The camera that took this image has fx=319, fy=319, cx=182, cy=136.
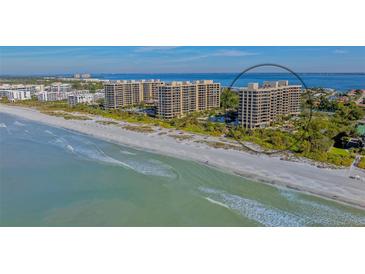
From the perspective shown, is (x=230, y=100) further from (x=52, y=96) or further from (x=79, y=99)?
(x=52, y=96)

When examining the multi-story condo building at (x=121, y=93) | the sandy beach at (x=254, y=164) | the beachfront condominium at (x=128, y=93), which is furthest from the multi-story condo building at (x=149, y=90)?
the sandy beach at (x=254, y=164)

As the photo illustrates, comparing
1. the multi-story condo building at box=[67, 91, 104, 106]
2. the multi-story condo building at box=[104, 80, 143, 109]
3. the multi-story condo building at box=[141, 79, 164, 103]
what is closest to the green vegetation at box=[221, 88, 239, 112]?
the multi-story condo building at box=[141, 79, 164, 103]

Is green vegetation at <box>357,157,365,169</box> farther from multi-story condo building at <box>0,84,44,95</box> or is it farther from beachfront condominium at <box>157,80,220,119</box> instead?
multi-story condo building at <box>0,84,44,95</box>

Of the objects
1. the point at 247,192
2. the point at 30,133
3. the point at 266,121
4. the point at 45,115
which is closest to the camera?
the point at 247,192

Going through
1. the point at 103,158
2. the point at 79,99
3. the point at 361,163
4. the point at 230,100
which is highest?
the point at 230,100

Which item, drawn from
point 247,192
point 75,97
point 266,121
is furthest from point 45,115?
point 247,192

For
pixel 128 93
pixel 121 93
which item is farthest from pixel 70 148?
pixel 128 93

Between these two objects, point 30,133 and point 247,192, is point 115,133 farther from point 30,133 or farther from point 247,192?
point 247,192
